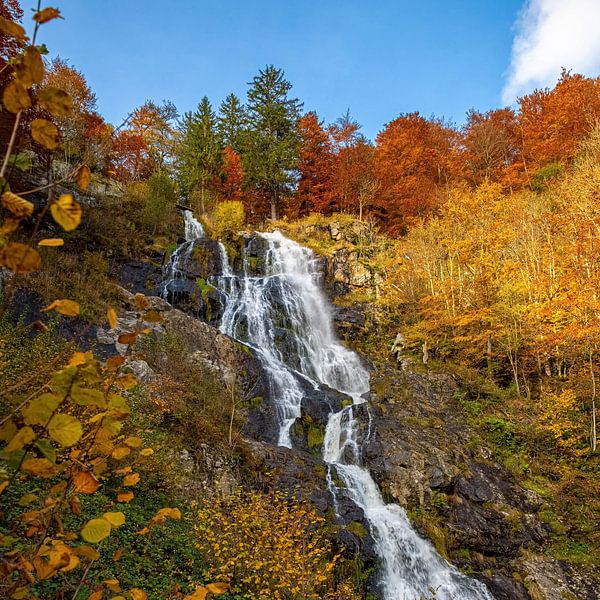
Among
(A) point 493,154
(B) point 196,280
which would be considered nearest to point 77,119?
(B) point 196,280

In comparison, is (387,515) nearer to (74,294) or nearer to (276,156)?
(74,294)

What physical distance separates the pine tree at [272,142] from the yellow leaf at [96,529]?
93.1ft

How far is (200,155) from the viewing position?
86.6ft

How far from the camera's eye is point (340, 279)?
→ 21391 mm

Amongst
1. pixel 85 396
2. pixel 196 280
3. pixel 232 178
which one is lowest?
pixel 85 396

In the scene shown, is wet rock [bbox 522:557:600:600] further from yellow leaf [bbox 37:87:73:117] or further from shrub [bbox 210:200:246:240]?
shrub [bbox 210:200:246:240]

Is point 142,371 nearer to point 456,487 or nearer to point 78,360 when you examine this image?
point 456,487

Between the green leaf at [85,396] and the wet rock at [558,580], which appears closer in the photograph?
the green leaf at [85,396]

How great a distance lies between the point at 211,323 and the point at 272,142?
1878 cm

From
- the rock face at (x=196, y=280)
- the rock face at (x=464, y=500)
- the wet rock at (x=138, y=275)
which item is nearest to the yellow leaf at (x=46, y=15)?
the rock face at (x=464, y=500)

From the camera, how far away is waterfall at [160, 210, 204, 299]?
17031 millimetres

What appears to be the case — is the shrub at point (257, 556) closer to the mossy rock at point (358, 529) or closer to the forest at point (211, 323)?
the forest at point (211, 323)

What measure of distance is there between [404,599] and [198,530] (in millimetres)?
4448

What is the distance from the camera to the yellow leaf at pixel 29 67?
101 centimetres
